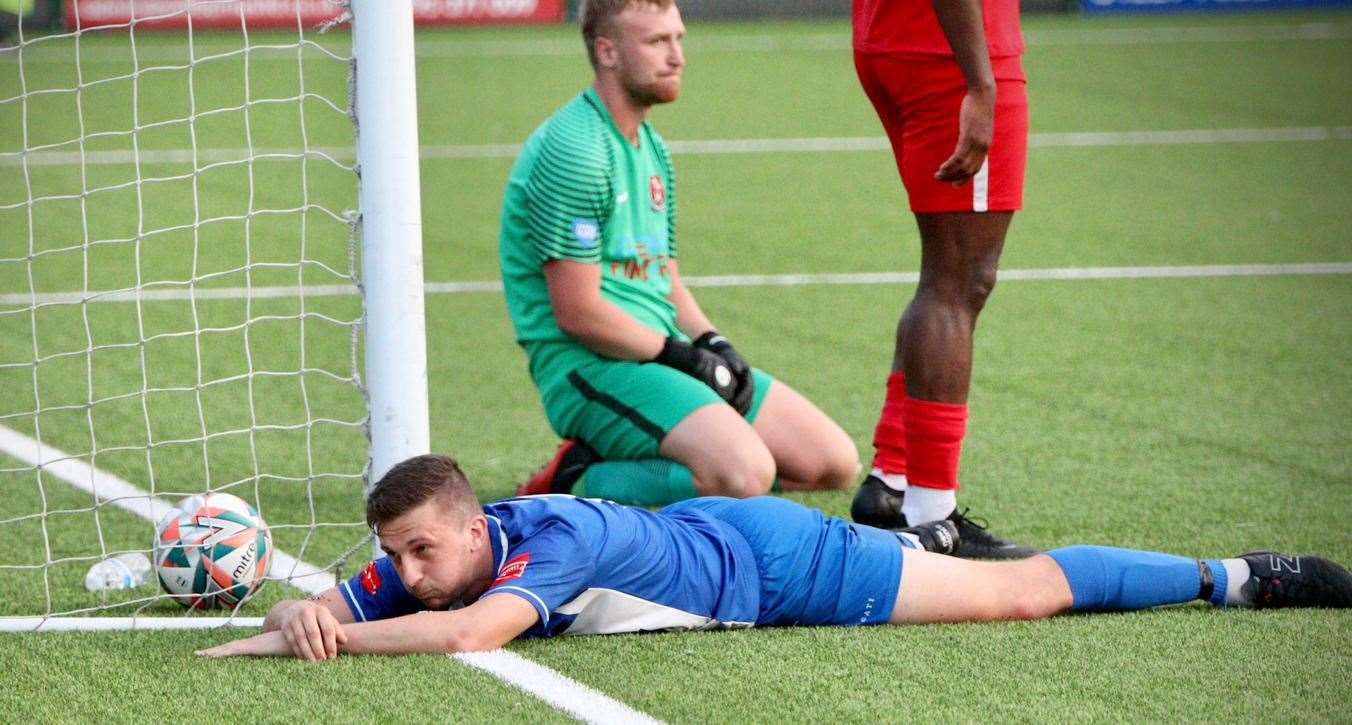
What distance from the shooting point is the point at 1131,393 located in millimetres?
6242

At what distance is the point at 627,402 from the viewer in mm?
4984

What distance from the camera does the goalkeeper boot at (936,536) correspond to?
13.6 ft

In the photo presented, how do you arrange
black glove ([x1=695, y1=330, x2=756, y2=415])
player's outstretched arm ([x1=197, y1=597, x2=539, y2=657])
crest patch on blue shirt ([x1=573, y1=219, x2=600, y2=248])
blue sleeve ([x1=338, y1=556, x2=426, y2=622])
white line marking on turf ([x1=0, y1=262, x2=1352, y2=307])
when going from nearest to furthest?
player's outstretched arm ([x1=197, y1=597, x2=539, y2=657]) < blue sleeve ([x1=338, y1=556, x2=426, y2=622]) < crest patch on blue shirt ([x1=573, y1=219, x2=600, y2=248]) < black glove ([x1=695, y1=330, x2=756, y2=415]) < white line marking on turf ([x1=0, y1=262, x2=1352, y2=307])

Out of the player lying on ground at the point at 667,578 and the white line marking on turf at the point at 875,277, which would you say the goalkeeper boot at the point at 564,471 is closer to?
the player lying on ground at the point at 667,578

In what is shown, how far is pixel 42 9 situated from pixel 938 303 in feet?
43.5

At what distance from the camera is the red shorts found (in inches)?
170

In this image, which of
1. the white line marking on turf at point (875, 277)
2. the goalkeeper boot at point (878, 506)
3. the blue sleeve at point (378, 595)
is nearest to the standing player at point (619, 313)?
the goalkeeper boot at point (878, 506)

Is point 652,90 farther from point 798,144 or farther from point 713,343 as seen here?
point 798,144

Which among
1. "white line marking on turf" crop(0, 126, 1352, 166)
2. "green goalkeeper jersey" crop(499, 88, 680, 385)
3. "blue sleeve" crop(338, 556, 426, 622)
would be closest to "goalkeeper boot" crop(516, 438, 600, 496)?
"green goalkeeper jersey" crop(499, 88, 680, 385)

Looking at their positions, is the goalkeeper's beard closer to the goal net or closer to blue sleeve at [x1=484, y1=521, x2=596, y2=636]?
the goal net

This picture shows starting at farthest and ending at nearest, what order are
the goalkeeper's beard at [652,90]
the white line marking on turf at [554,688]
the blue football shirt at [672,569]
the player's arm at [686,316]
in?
the player's arm at [686,316], the goalkeeper's beard at [652,90], the blue football shirt at [672,569], the white line marking on turf at [554,688]

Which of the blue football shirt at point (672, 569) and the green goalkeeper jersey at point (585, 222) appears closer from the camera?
the blue football shirt at point (672, 569)

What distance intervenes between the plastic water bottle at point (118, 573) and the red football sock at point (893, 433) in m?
1.99

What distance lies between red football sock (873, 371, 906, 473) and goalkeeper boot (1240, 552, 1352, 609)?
1168 millimetres
